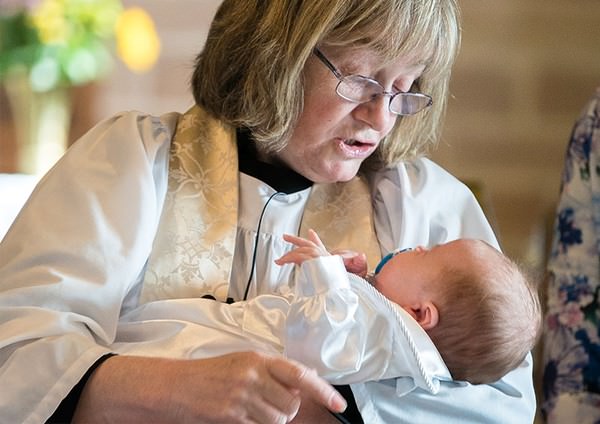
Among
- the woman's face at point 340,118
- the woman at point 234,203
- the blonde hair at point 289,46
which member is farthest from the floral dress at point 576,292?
the woman's face at point 340,118

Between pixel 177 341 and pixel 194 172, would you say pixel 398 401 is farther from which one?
pixel 194 172

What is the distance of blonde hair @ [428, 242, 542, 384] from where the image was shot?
5.52 ft

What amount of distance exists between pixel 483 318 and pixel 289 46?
26.0 inches

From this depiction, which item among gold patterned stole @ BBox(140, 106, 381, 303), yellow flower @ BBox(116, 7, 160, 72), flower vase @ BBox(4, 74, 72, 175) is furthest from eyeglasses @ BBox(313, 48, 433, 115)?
flower vase @ BBox(4, 74, 72, 175)

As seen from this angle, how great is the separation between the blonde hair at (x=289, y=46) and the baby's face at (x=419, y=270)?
A: 38 cm

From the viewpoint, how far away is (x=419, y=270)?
1754 millimetres

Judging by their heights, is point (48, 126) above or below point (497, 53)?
below

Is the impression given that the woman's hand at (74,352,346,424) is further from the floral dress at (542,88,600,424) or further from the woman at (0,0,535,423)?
the floral dress at (542,88,600,424)

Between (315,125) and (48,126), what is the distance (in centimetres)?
157

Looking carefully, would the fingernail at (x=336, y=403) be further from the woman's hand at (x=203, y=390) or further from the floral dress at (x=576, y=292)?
the floral dress at (x=576, y=292)

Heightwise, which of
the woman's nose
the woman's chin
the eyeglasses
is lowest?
the woman's chin

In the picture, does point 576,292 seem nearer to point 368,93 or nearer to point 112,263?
point 368,93

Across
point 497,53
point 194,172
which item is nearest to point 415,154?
point 194,172

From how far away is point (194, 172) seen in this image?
2.00 meters
